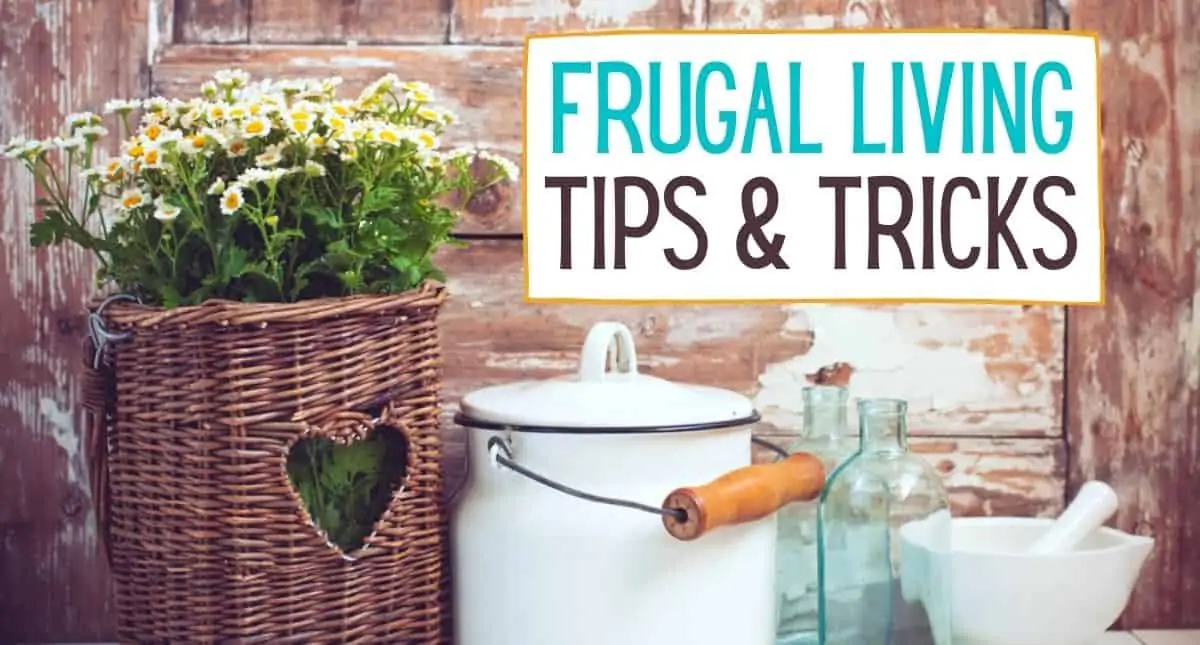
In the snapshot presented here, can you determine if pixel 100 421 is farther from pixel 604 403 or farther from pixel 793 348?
pixel 793 348

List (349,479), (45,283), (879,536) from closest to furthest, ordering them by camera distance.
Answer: (349,479) → (879,536) → (45,283)

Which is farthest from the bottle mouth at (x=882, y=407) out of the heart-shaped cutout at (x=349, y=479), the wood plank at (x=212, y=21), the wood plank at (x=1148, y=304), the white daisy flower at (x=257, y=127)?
the wood plank at (x=212, y=21)

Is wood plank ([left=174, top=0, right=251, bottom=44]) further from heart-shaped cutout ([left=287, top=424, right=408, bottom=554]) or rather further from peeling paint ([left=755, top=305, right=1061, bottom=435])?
peeling paint ([left=755, top=305, right=1061, bottom=435])

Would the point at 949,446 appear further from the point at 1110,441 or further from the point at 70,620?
the point at 70,620

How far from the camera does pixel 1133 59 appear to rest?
44.6 inches

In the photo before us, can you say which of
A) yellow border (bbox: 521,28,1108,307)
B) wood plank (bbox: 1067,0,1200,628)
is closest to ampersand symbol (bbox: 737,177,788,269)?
yellow border (bbox: 521,28,1108,307)

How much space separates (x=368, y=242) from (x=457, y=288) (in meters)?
0.29

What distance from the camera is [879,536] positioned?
1.00 metres

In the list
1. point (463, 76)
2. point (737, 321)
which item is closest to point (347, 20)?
point (463, 76)

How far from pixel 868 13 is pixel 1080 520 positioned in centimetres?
49

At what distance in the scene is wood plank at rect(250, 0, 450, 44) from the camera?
1125 mm

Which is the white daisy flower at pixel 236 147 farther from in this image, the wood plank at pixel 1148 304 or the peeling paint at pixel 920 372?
the wood plank at pixel 1148 304

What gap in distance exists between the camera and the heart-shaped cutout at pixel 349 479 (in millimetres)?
876

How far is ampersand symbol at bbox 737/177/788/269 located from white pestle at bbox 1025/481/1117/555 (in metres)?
0.33
